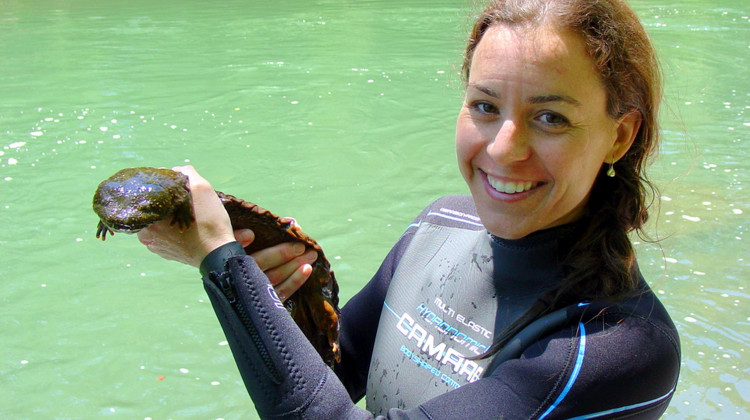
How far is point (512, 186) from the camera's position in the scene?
1682 millimetres

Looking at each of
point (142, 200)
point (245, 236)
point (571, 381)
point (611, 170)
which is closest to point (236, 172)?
point (245, 236)

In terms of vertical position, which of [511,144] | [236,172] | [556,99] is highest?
[556,99]

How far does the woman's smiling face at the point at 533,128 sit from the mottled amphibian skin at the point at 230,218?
69 centimetres

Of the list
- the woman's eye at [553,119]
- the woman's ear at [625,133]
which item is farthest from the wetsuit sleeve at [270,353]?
the woman's ear at [625,133]

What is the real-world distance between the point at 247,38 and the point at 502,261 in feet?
37.6

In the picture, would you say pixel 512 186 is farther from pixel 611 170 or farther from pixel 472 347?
pixel 472 347

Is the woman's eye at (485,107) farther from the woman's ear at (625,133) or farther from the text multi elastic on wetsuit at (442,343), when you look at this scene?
the text multi elastic on wetsuit at (442,343)

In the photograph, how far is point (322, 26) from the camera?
13891mm

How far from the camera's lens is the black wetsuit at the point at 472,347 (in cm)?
152

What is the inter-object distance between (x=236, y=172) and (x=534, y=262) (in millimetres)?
5043

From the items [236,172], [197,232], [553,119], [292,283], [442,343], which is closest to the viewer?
[553,119]

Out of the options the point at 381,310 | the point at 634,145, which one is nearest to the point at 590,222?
the point at 634,145

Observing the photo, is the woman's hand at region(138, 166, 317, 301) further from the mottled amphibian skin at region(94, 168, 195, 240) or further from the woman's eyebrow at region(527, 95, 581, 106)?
the woman's eyebrow at region(527, 95, 581, 106)

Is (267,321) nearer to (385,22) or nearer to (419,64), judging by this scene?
(419,64)
